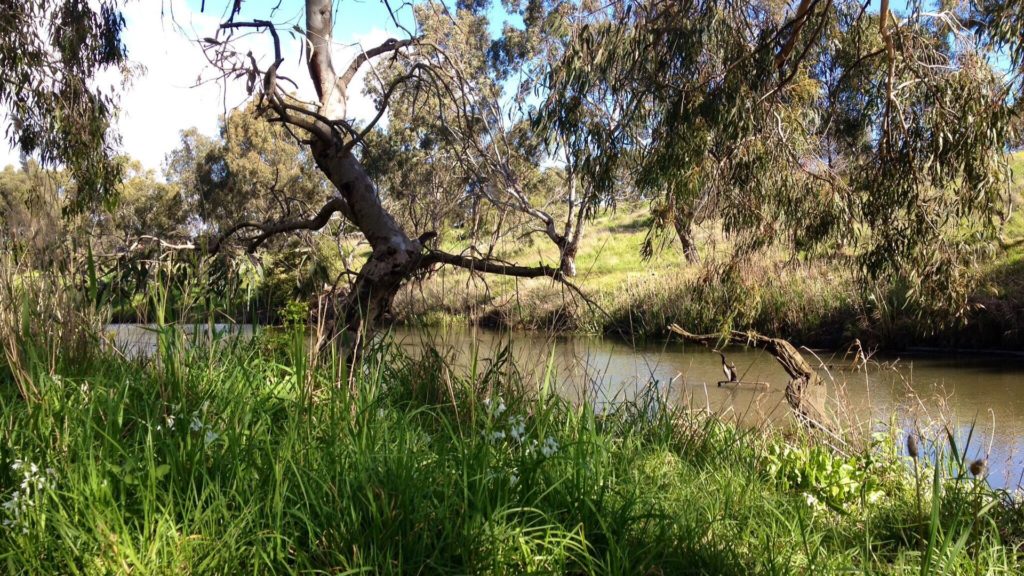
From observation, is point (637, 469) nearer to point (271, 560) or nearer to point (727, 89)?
point (271, 560)

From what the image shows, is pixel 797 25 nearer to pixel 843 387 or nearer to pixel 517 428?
pixel 843 387

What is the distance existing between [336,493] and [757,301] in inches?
194

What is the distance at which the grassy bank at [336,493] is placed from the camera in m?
1.82

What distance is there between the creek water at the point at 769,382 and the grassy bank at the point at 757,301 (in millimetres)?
176

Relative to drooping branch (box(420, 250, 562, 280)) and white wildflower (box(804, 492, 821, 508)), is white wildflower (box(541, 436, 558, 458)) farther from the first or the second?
drooping branch (box(420, 250, 562, 280))

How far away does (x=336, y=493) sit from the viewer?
1908mm

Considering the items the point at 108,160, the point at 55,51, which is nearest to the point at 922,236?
the point at 108,160

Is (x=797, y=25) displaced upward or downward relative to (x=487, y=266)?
upward

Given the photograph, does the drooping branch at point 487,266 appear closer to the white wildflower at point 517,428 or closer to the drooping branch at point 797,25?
the white wildflower at point 517,428

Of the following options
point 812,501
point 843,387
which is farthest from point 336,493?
point 843,387

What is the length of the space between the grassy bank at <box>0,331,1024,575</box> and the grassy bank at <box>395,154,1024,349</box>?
75cm

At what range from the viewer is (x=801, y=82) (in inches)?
233

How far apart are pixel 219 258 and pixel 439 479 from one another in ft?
9.74

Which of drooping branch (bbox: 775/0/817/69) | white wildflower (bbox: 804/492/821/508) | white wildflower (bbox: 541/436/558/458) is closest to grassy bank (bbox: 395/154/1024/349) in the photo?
white wildflower (bbox: 541/436/558/458)
